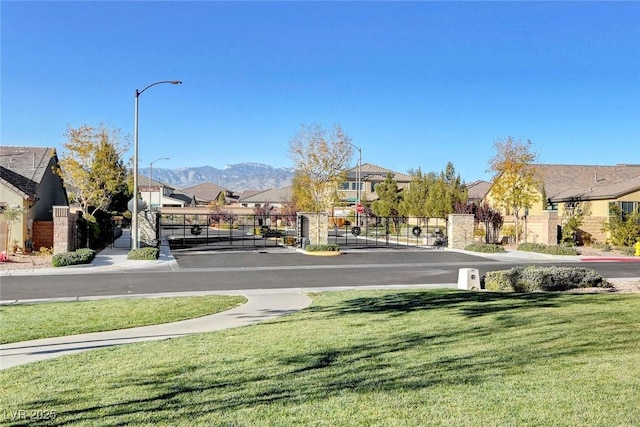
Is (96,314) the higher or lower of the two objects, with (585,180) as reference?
lower

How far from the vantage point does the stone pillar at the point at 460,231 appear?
36156 mm

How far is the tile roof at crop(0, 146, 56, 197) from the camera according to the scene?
2808cm

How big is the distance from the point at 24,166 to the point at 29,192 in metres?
4.96

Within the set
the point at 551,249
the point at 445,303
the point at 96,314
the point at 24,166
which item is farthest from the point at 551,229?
the point at 24,166

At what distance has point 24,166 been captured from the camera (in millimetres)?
32219

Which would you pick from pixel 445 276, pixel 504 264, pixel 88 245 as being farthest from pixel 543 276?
pixel 88 245

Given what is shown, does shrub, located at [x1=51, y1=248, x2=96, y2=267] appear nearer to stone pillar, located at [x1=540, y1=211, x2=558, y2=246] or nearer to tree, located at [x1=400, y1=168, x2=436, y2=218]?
stone pillar, located at [x1=540, y1=211, x2=558, y2=246]

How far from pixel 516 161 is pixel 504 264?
15.1 metres

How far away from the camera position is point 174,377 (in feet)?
22.0

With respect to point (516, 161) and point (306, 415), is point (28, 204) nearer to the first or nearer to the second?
point (306, 415)

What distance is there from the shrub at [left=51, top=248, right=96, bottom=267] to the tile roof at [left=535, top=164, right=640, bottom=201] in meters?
32.7

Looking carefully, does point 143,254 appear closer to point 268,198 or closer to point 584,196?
point 584,196

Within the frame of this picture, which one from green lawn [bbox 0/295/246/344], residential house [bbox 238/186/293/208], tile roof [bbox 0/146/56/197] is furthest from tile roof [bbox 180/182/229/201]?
green lawn [bbox 0/295/246/344]

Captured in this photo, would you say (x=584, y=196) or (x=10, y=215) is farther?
(x=584, y=196)
